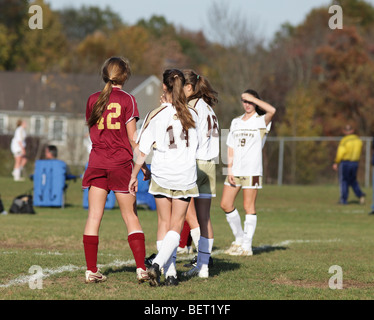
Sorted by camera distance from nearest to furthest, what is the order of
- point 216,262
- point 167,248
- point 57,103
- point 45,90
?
point 167,248 < point 216,262 < point 57,103 < point 45,90

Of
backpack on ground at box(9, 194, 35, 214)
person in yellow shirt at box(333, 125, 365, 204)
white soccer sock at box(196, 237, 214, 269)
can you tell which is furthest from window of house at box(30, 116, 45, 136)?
Answer: white soccer sock at box(196, 237, 214, 269)

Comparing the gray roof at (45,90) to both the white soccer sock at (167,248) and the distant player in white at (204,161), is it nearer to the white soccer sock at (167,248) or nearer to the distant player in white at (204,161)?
the distant player in white at (204,161)

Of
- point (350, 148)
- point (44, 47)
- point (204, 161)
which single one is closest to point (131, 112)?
point (204, 161)

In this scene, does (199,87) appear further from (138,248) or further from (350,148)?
(350,148)

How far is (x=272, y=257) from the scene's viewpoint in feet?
30.4

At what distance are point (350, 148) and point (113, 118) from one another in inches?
603

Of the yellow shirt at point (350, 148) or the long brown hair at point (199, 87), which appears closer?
the long brown hair at point (199, 87)

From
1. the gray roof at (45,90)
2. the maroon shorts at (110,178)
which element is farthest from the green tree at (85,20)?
the maroon shorts at (110,178)

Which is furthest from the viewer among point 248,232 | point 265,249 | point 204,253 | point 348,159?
point 348,159

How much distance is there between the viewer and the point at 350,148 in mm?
20859

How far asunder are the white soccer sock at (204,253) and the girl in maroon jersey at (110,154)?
→ 87 centimetres

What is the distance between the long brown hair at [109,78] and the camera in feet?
21.7
